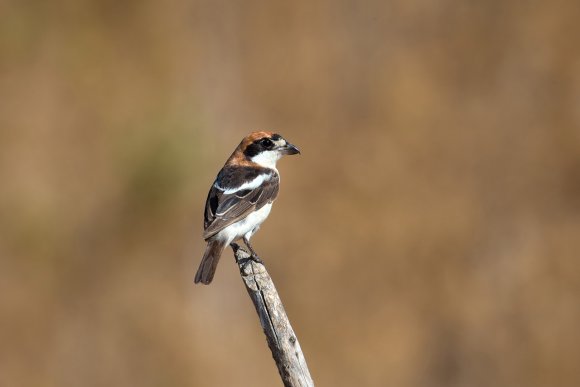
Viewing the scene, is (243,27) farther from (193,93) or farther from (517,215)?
(517,215)

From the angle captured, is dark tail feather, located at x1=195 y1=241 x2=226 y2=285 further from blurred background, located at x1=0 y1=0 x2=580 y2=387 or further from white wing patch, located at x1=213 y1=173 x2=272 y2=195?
blurred background, located at x1=0 y1=0 x2=580 y2=387

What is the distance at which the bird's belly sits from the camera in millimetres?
6336

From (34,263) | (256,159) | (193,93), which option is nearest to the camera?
(256,159)

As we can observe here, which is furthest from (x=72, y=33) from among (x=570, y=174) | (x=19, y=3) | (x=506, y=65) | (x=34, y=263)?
(x=570, y=174)

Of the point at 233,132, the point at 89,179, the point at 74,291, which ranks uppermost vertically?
the point at 233,132

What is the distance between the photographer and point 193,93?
36.8 ft

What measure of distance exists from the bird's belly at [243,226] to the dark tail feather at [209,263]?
0.07 meters

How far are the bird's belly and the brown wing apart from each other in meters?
0.06

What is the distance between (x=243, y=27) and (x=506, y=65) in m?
3.16

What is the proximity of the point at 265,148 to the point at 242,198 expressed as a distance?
618mm

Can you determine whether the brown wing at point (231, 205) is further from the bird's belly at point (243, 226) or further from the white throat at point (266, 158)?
the white throat at point (266, 158)

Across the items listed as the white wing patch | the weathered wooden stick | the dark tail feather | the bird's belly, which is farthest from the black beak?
the weathered wooden stick

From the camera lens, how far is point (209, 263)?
611 centimetres

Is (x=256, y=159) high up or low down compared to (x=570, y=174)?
up
